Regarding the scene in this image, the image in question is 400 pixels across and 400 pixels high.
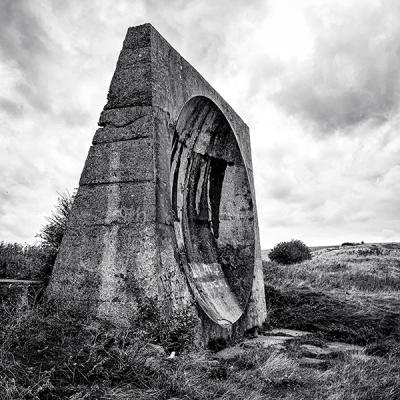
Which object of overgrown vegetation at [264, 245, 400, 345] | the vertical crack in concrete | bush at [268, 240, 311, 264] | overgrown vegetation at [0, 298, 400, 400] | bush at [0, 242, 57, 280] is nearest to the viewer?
overgrown vegetation at [0, 298, 400, 400]

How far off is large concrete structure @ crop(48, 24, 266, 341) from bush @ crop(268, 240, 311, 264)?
1575cm

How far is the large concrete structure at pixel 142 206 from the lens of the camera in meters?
3.80

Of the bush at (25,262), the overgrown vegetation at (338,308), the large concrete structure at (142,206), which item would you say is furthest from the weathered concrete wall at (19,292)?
the overgrown vegetation at (338,308)

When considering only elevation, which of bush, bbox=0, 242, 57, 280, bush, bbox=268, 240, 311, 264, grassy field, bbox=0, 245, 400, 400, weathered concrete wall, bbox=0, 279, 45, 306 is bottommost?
grassy field, bbox=0, 245, 400, 400

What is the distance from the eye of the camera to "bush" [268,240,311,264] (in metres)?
21.2

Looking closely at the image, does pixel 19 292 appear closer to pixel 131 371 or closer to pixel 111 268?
pixel 111 268

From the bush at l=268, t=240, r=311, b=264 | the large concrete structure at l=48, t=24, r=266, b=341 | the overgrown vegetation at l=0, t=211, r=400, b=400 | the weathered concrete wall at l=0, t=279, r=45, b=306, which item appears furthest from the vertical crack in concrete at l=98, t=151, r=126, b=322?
the bush at l=268, t=240, r=311, b=264

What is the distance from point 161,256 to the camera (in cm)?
385

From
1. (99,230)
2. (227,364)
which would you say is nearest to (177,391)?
(227,364)

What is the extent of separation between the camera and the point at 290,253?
21250 millimetres

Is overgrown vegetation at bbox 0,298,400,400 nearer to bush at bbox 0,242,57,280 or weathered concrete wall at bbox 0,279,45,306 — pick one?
weathered concrete wall at bbox 0,279,45,306

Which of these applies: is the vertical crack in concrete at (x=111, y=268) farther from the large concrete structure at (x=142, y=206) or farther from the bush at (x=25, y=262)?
the bush at (x=25, y=262)

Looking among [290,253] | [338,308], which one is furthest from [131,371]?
[290,253]

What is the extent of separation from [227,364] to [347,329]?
11.1ft
